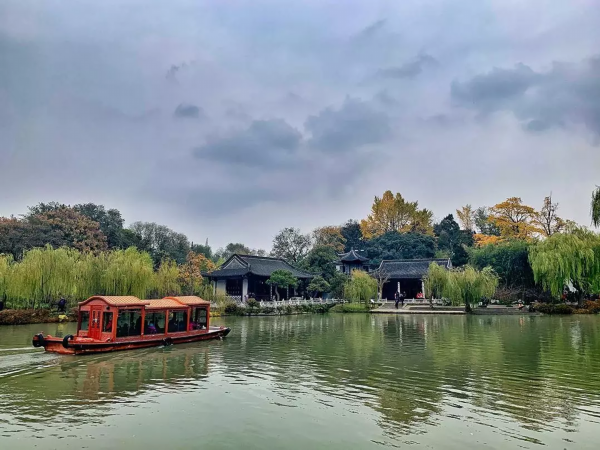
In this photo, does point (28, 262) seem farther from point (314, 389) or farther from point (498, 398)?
point (498, 398)

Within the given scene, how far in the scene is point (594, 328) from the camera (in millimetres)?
19734

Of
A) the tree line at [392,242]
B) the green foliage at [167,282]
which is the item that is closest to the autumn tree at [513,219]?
the tree line at [392,242]

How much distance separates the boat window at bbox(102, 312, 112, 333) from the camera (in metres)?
14.0

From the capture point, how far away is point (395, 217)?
63.0 metres

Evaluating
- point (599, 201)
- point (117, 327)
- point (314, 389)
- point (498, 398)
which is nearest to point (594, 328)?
point (599, 201)

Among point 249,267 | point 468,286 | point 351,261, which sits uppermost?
point 351,261

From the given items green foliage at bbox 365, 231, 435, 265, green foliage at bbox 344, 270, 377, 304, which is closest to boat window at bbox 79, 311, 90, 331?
green foliage at bbox 344, 270, 377, 304

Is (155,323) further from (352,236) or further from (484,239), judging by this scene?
(352,236)

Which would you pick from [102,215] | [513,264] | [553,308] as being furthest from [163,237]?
[553,308]

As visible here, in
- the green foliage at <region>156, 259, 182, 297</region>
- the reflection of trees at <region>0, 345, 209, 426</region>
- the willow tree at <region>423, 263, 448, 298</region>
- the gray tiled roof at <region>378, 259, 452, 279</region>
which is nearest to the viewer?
the reflection of trees at <region>0, 345, 209, 426</region>

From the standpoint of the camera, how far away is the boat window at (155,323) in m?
15.3

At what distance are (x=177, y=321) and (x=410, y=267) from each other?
3157 centimetres

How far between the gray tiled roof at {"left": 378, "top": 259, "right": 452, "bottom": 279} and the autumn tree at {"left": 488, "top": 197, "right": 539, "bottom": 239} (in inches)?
309

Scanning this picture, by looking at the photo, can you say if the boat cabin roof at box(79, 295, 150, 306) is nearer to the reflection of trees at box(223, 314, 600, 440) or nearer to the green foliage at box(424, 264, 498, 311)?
the reflection of trees at box(223, 314, 600, 440)
